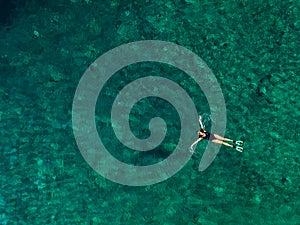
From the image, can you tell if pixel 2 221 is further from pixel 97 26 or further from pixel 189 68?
pixel 189 68

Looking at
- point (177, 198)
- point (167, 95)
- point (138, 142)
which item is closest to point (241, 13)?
point (167, 95)

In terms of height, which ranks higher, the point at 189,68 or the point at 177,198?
the point at 189,68

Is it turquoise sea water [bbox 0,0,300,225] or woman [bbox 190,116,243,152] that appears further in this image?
woman [bbox 190,116,243,152]

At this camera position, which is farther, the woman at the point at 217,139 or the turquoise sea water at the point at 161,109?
the woman at the point at 217,139

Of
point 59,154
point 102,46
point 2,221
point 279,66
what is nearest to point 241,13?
point 279,66

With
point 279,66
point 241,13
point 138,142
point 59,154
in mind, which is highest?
point 241,13

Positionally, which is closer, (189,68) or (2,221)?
(2,221)

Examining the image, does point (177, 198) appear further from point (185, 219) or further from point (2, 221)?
point (2, 221)
